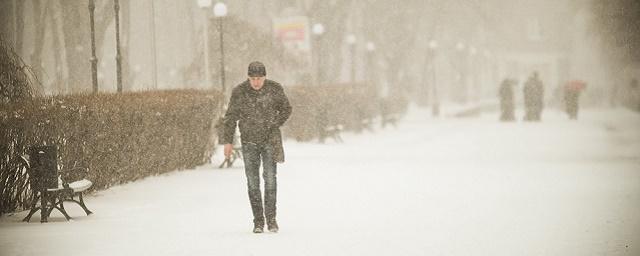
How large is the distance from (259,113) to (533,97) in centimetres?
2894

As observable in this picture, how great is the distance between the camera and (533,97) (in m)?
37.1

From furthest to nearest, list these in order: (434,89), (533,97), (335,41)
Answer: (434,89)
(335,41)
(533,97)

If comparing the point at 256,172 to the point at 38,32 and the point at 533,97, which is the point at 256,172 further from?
the point at 38,32

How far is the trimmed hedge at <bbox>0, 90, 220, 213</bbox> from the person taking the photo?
1154cm

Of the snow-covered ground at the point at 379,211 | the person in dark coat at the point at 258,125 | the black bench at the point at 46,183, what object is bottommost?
the snow-covered ground at the point at 379,211

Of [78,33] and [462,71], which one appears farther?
[462,71]

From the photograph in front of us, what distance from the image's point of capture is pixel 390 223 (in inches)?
417

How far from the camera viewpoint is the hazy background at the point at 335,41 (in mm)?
32903

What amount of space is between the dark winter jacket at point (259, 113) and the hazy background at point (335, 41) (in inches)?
201

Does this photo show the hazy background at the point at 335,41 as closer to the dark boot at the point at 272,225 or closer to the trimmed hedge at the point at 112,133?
the trimmed hedge at the point at 112,133

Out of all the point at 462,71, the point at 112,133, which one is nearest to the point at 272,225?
the point at 112,133

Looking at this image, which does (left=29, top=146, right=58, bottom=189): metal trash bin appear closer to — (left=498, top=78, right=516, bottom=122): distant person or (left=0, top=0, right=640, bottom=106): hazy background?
(left=0, top=0, right=640, bottom=106): hazy background

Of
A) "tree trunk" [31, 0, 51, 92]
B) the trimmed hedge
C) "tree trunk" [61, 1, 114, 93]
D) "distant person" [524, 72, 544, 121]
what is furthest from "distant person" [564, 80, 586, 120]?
the trimmed hedge

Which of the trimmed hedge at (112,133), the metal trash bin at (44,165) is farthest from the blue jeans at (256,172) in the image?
the trimmed hedge at (112,133)
